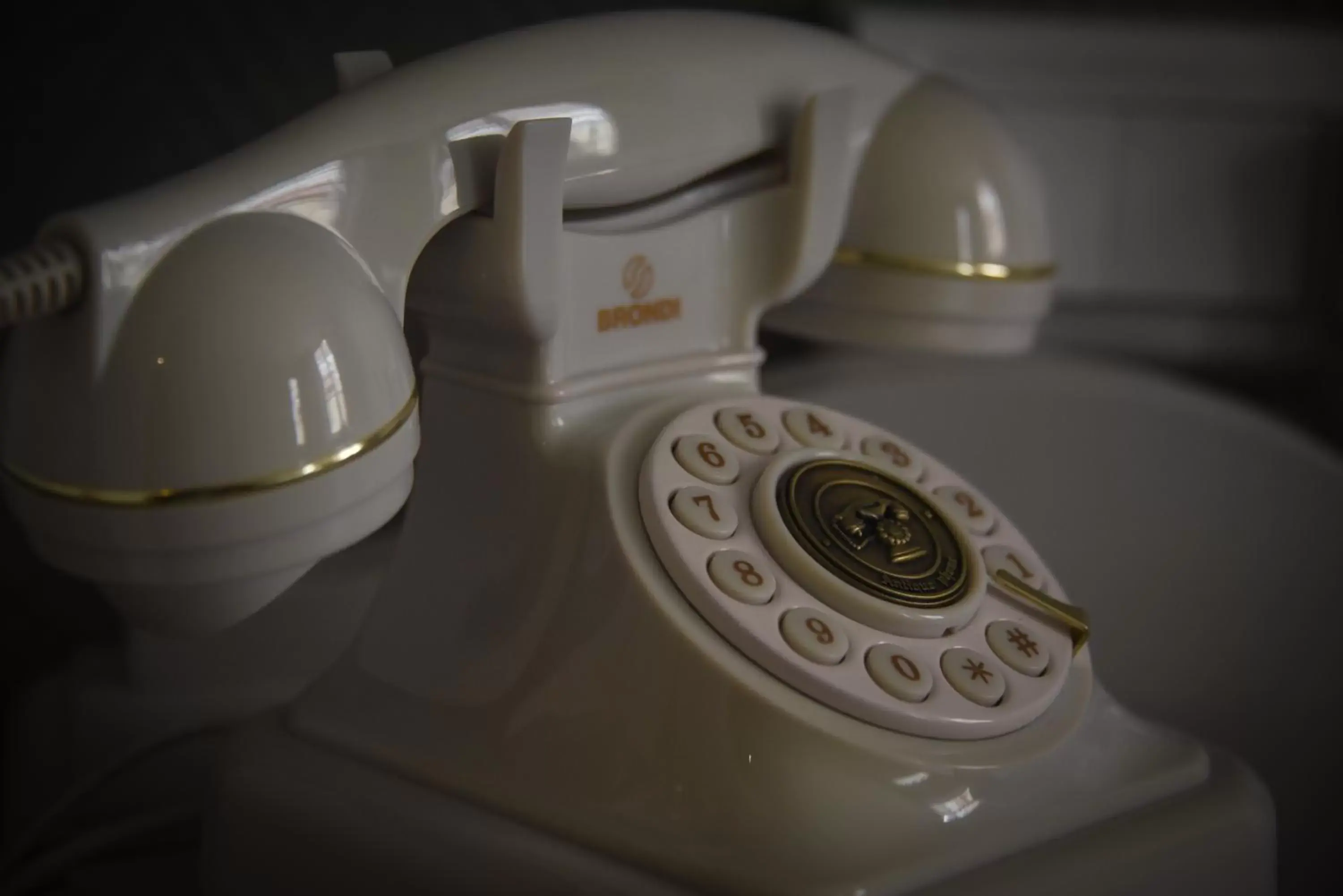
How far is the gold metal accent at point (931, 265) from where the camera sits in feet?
2.15

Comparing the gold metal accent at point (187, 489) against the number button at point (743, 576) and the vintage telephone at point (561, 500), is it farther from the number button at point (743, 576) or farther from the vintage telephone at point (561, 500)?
the number button at point (743, 576)

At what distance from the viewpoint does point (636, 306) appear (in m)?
0.56

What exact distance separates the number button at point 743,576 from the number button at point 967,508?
113 mm

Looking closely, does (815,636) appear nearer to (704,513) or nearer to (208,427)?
(704,513)

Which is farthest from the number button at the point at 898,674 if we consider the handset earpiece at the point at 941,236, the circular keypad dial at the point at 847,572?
the handset earpiece at the point at 941,236

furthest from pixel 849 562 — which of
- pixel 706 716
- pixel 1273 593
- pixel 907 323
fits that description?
pixel 1273 593

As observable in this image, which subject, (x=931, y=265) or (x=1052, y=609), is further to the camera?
(x=931, y=265)

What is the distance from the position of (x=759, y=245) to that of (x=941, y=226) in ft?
0.35

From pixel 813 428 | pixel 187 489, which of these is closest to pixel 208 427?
pixel 187 489

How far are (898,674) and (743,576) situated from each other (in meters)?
0.06

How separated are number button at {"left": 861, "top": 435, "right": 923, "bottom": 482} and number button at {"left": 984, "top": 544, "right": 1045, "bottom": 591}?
46 mm

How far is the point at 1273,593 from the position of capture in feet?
3.00

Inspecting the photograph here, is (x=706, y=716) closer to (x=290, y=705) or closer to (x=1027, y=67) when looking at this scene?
(x=290, y=705)

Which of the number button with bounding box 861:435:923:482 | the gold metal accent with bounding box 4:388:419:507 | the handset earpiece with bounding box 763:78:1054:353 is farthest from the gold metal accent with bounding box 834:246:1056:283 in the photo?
the gold metal accent with bounding box 4:388:419:507
